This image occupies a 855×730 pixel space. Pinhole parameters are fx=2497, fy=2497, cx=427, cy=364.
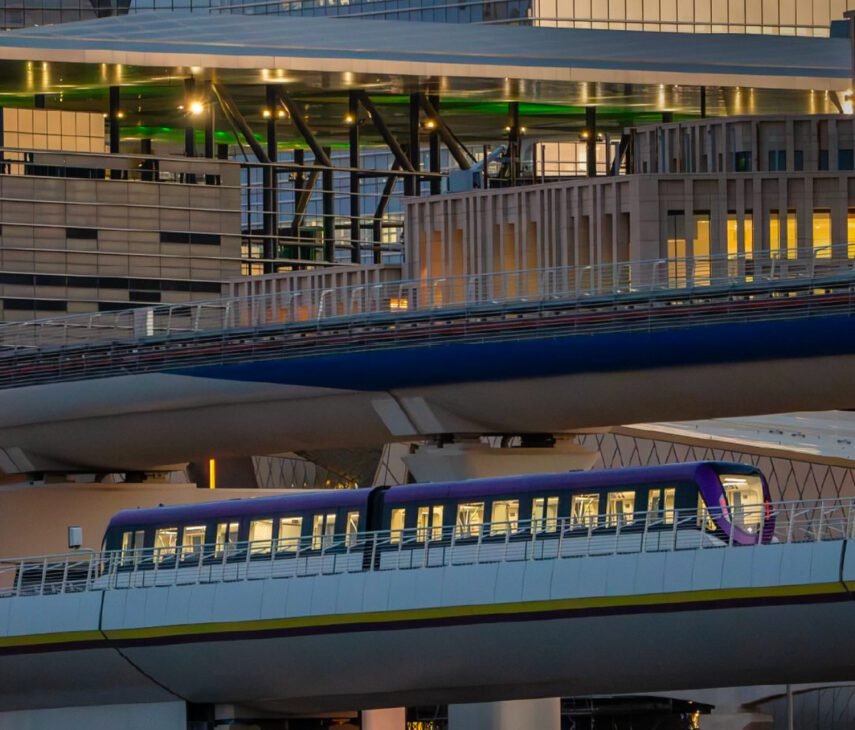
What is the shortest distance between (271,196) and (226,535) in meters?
59.4

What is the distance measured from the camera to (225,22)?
119 metres

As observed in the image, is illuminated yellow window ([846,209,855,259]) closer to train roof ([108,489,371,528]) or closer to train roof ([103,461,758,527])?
train roof ([108,489,371,528])

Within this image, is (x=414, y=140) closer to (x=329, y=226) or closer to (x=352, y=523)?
(x=329, y=226)

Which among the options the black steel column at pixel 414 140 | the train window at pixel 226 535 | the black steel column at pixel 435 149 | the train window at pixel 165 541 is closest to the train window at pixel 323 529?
the train window at pixel 226 535

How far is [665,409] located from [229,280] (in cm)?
4355

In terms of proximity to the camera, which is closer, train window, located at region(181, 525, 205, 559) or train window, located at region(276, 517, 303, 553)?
train window, located at region(276, 517, 303, 553)

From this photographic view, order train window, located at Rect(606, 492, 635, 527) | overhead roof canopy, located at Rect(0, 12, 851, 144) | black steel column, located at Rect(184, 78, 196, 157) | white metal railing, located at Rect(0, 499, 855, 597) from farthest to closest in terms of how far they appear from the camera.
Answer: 1. black steel column, located at Rect(184, 78, 196, 157)
2. overhead roof canopy, located at Rect(0, 12, 851, 144)
3. train window, located at Rect(606, 492, 635, 527)
4. white metal railing, located at Rect(0, 499, 855, 597)

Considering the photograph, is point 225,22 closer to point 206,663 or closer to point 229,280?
point 229,280

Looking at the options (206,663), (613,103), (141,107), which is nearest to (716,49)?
(613,103)

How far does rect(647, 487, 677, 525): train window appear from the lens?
50.8 m

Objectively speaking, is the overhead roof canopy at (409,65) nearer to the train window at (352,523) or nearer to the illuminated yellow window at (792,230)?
the illuminated yellow window at (792,230)

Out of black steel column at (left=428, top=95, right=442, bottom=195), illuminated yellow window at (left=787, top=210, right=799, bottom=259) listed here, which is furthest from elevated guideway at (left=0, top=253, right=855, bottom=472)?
black steel column at (left=428, top=95, right=442, bottom=195)

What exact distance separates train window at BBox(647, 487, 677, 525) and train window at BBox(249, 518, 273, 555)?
940 cm

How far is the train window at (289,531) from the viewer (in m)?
56.1
